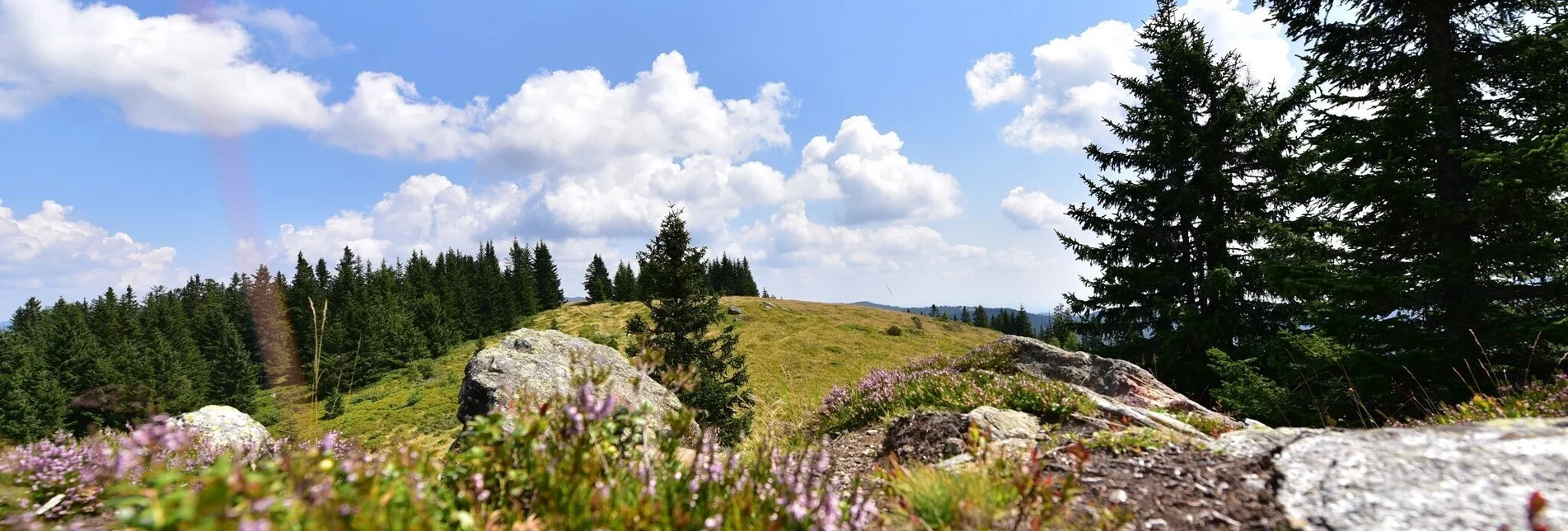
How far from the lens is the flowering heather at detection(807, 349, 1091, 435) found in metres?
7.30

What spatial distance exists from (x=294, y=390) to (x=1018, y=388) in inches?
2751

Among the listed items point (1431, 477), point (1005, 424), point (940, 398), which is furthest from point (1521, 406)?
point (940, 398)

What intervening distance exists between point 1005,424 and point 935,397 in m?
2.13

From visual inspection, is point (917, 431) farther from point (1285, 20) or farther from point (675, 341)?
point (675, 341)

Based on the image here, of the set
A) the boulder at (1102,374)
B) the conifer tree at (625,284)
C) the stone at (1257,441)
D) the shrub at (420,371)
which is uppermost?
the conifer tree at (625,284)

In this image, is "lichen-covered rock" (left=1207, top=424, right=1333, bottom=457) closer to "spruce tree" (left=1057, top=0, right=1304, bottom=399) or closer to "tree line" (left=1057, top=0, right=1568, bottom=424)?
"tree line" (left=1057, top=0, right=1568, bottom=424)

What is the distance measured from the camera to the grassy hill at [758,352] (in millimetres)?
32656

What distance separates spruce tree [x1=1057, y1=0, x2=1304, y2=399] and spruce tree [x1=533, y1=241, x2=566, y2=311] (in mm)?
85881

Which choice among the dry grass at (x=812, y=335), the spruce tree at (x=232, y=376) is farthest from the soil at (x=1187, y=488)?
the spruce tree at (x=232, y=376)

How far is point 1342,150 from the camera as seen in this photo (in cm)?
938

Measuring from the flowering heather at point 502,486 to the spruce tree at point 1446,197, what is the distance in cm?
1010

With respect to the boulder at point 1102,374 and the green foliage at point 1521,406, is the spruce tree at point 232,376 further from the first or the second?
the green foliage at point 1521,406

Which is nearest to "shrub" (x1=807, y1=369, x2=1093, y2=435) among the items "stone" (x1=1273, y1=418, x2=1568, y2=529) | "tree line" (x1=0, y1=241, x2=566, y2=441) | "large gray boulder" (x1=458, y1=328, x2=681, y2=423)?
"stone" (x1=1273, y1=418, x2=1568, y2=529)

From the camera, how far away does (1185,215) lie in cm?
1472
